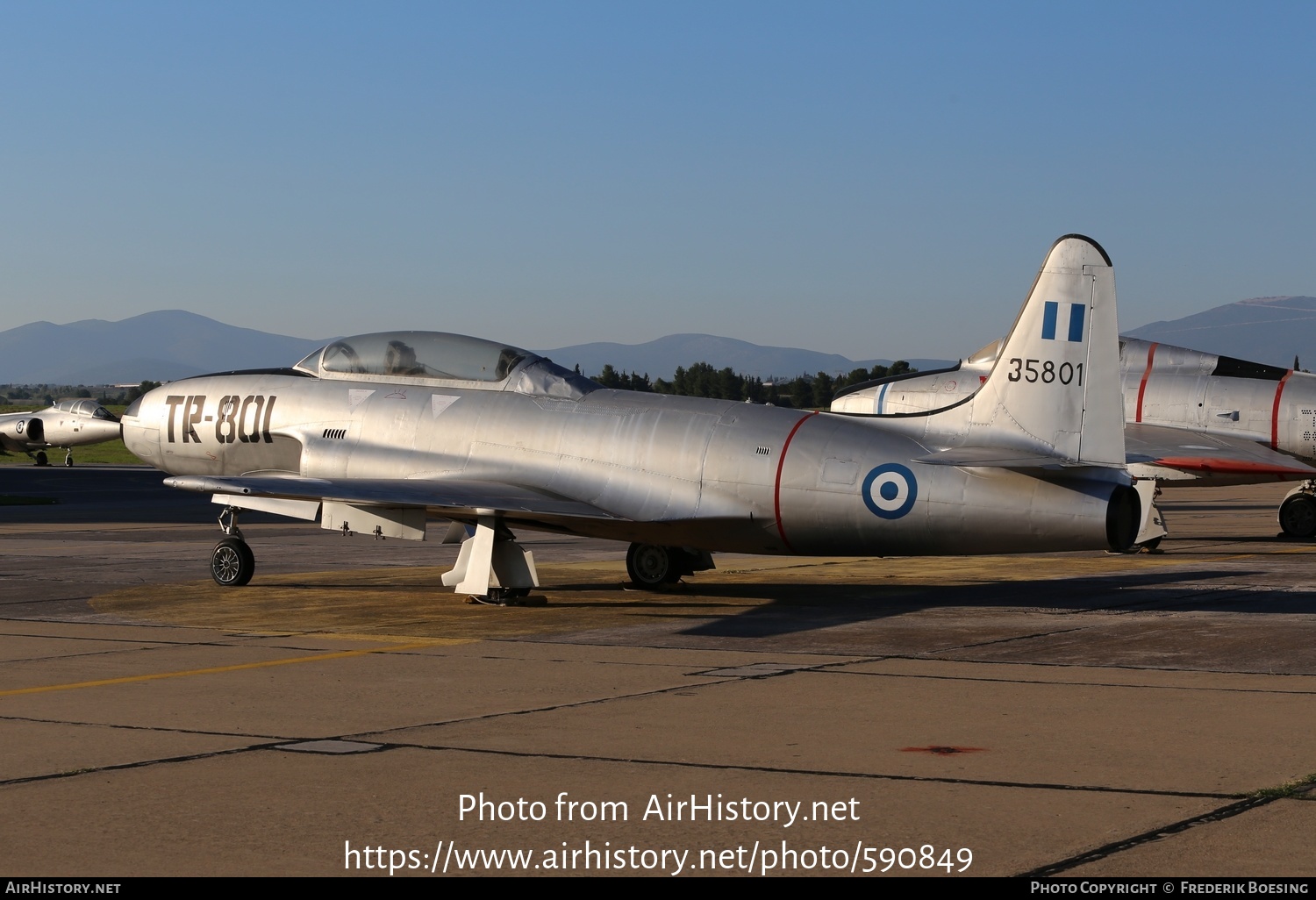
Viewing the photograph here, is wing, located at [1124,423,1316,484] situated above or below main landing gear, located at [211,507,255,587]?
A: above

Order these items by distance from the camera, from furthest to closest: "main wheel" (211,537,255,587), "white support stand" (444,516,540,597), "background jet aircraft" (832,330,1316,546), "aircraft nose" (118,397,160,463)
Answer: "background jet aircraft" (832,330,1316,546), "aircraft nose" (118,397,160,463), "main wheel" (211,537,255,587), "white support stand" (444,516,540,597)

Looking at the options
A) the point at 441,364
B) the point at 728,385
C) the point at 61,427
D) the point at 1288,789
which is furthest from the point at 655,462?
the point at 61,427

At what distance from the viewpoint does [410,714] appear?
964 centimetres

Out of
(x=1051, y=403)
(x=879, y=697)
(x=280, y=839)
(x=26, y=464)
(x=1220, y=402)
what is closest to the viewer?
(x=280, y=839)

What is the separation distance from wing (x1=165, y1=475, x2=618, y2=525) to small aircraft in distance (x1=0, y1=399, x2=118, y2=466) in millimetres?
54811

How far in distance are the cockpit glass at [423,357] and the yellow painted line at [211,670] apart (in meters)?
5.00

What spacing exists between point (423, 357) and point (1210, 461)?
14578mm

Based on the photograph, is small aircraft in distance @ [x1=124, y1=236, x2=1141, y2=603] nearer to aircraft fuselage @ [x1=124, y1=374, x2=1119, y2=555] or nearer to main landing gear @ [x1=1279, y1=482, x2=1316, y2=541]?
aircraft fuselage @ [x1=124, y1=374, x2=1119, y2=555]

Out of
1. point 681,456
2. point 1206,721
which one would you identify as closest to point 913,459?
point 681,456

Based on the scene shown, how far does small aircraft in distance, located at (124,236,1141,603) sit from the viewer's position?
14.6m

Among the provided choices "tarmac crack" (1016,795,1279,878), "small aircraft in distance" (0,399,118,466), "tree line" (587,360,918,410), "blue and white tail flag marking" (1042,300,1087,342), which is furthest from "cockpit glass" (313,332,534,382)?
"small aircraft in distance" (0,399,118,466)

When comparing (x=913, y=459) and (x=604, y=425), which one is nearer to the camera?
(x=913, y=459)

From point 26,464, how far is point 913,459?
219ft

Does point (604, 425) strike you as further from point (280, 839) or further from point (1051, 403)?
point (280, 839)
